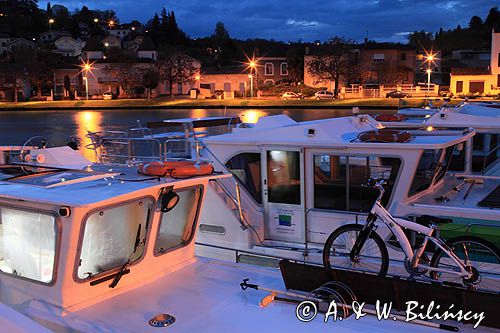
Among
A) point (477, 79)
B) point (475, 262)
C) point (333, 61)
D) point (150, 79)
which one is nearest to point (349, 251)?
point (475, 262)

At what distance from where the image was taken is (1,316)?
3807mm

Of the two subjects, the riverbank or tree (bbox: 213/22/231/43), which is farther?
tree (bbox: 213/22/231/43)

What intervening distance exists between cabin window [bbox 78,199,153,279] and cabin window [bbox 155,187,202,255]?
1.32 feet

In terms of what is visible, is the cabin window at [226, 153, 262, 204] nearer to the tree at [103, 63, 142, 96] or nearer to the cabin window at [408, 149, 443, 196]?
the cabin window at [408, 149, 443, 196]

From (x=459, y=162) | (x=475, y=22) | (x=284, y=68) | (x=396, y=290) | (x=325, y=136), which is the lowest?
(x=396, y=290)

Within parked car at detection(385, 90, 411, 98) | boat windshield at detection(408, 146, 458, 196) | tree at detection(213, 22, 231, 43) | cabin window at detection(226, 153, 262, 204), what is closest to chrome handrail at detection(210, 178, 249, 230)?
cabin window at detection(226, 153, 262, 204)

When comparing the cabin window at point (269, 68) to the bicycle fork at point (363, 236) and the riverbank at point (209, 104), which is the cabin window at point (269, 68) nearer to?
the riverbank at point (209, 104)

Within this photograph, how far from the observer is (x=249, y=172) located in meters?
8.89

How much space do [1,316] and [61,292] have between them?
4.13 feet

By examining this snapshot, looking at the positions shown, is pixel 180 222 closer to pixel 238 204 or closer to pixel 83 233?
A: pixel 83 233

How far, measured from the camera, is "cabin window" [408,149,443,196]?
791cm

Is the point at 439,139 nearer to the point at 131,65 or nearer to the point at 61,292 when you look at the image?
the point at 61,292

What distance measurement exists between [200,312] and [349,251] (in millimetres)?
2205

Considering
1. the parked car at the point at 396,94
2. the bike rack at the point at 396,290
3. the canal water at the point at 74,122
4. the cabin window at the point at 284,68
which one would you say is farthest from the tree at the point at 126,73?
the bike rack at the point at 396,290
